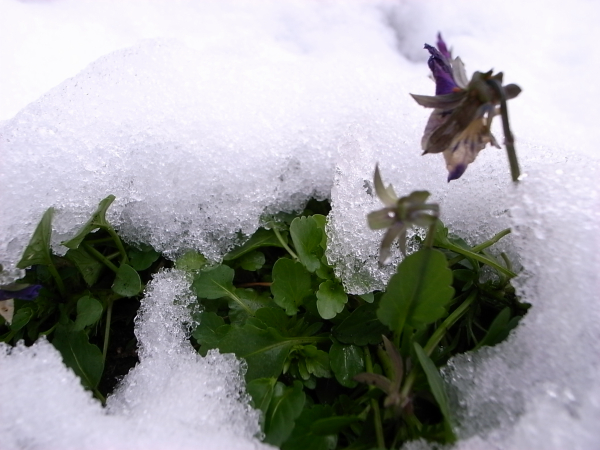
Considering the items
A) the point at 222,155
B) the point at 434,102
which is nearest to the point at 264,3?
the point at 222,155

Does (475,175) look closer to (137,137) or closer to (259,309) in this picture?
(259,309)

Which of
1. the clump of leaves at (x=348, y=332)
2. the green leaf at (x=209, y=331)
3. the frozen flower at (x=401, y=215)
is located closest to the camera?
Answer: the frozen flower at (x=401, y=215)

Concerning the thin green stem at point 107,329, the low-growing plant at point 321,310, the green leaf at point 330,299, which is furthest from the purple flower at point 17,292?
the green leaf at point 330,299

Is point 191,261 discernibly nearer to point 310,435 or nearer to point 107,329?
point 107,329

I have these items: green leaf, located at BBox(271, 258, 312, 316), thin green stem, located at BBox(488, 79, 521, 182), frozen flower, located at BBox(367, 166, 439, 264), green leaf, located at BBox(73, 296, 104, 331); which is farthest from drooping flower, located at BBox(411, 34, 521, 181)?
green leaf, located at BBox(73, 296, 104, 331)

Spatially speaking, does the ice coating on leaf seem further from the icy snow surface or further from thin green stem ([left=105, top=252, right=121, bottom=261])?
thin green stem ([left=105, top=252, right=121, bottom=261])

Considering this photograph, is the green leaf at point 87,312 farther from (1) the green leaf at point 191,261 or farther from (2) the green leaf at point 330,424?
(2) the green leaf at point 330,424
